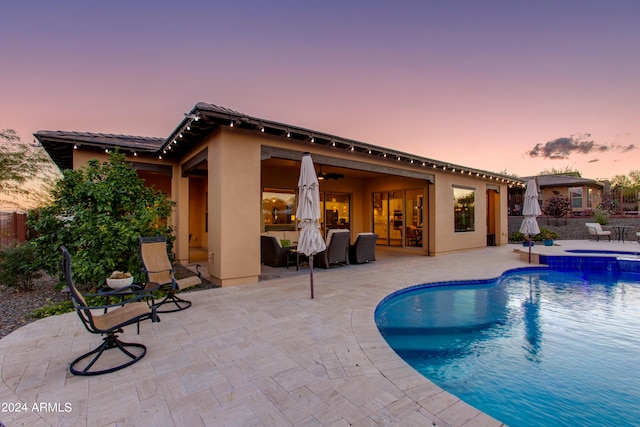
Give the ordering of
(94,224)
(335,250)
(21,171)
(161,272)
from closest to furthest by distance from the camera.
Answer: (161,272) → (94,224) → (335,250) → (21,171)

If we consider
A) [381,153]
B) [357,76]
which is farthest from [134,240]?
[357,76]

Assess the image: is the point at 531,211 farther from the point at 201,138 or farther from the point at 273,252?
the point at 201,138

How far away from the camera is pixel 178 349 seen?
10.2 feet

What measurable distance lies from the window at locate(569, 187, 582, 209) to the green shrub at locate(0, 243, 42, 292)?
30.0 meters

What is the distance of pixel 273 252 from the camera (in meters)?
8.44

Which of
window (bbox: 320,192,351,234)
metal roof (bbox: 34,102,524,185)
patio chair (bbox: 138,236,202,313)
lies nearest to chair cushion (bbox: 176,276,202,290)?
patio chair (bbox: 138,236,202,313)

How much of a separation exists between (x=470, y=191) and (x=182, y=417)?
1342cm

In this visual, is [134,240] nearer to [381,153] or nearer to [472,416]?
[472,416]

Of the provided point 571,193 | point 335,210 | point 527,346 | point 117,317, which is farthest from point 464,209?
point 571,193

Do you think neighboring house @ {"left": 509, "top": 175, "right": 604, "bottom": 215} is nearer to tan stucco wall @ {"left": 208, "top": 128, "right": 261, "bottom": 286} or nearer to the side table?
the side table

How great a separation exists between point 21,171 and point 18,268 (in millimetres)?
7518

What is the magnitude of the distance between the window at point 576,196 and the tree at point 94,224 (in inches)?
1099

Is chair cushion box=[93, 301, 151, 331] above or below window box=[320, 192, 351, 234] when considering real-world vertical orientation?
below

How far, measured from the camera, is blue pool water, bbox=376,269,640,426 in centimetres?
253
